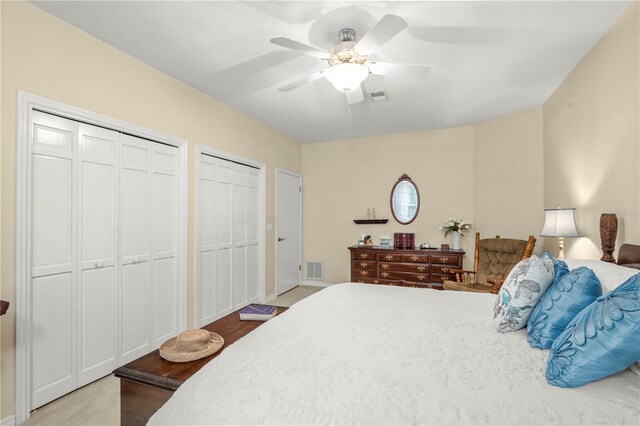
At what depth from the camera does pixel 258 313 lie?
2.11 m

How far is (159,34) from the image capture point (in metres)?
2.31

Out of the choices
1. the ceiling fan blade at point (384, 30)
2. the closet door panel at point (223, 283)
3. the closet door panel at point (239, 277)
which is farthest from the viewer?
the closet door panel at point (239, 277)

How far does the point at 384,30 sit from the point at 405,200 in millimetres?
3459

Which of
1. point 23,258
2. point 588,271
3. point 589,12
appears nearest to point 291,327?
point 588,271

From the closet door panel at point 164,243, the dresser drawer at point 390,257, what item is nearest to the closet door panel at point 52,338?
the closet door panel at point 164,243

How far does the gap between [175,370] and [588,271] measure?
1.86 metres

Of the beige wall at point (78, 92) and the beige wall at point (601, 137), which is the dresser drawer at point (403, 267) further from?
the beige wall at point (78, 92)

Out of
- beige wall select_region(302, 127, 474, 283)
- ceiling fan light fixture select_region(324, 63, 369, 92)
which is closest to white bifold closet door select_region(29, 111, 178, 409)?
ceiling fan light fixture select_region(324, 63, 369, 92)

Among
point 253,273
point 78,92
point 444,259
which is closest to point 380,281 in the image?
point 444,259

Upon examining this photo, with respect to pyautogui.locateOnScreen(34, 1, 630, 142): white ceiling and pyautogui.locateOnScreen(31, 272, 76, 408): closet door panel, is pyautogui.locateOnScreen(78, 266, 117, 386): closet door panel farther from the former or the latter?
pyautogui.locateOnScreen(34, 1, 630, 142): white ceiling

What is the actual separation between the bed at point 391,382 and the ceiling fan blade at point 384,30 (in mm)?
1526

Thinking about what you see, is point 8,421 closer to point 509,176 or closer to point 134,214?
point 134,214

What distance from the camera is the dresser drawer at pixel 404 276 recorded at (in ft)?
14.2

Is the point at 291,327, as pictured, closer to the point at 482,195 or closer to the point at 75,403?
the point at 75,403
